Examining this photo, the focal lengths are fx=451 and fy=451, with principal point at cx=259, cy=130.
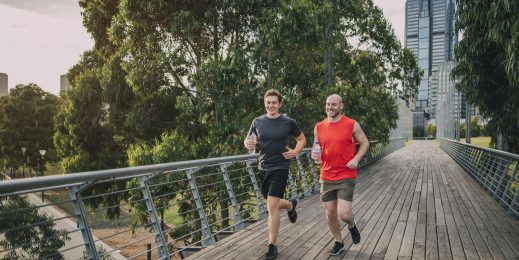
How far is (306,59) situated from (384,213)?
9.61 metres

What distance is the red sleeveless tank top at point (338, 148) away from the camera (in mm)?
4688

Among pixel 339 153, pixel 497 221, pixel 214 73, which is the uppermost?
pixel 214 73

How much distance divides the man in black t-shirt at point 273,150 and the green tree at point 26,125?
42.2 metres

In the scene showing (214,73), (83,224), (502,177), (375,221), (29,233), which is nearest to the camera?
(83,224)

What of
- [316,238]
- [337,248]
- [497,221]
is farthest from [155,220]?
[497,221]

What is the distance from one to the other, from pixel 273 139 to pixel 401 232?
292cm

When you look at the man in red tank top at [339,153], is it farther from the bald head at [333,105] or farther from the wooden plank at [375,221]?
the wooden plank at [375,221]

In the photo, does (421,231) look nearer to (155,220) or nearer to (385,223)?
(385,223)

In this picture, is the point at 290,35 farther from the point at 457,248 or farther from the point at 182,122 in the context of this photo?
the point at 457,248

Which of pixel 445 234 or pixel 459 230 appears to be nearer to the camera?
pixel 445 234

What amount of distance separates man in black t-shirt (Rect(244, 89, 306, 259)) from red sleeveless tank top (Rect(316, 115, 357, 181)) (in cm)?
34

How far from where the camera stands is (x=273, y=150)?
4828mm

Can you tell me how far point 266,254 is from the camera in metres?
4.94

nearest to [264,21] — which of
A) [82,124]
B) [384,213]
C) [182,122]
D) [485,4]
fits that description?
[182,122]
